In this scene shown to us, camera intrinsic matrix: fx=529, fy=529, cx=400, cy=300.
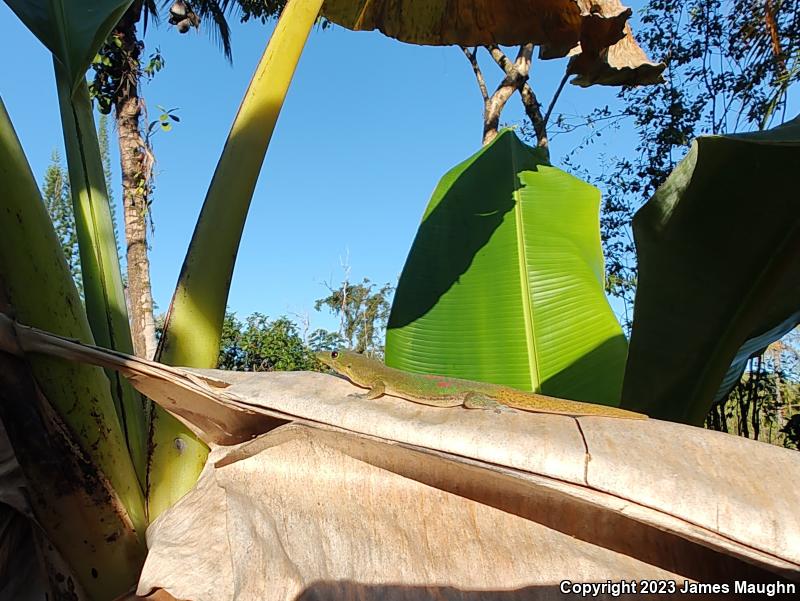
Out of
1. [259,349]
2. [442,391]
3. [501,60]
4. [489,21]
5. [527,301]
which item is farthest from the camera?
[259,349]

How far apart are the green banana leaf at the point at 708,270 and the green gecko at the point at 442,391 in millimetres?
421

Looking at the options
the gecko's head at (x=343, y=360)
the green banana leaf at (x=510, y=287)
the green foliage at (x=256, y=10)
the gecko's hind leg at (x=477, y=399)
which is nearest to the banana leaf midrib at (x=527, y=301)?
the green banana leaf at (x=510, y=287)

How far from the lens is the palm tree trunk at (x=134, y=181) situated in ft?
22.7

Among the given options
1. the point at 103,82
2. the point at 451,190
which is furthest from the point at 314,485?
the point at 103,82

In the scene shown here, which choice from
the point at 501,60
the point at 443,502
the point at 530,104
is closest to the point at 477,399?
the point at 443,502

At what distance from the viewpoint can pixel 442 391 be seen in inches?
53.9

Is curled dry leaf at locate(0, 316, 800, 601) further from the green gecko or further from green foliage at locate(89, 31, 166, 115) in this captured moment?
green foliage at locate(89, 31, 166, 115)

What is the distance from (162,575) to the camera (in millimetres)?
625

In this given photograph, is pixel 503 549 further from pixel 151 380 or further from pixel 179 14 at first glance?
pixel 179 14

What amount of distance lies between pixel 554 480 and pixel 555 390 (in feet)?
3.73

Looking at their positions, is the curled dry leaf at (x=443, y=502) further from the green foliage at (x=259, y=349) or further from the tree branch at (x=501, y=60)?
the green foliage at (x=259, y=349)

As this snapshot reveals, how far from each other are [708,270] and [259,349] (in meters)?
11.7

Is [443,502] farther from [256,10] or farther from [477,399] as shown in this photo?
[256,10]

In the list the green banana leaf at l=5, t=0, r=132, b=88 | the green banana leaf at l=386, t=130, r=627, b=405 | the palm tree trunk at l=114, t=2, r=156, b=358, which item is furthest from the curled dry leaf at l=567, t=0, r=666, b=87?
the palm tree trunk at l=114, t=2, r=156, b=358
